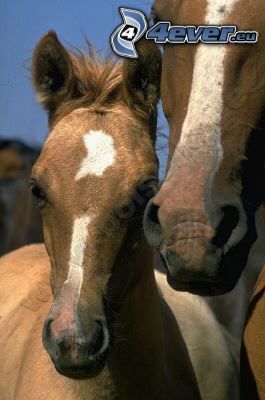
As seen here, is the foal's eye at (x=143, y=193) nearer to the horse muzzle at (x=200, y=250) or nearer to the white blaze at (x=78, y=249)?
the white blaze at (x=78, y=249)

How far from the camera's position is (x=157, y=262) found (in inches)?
195

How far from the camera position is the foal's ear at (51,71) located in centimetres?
315

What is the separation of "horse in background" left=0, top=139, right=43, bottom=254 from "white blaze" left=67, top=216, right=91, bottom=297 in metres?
1.20

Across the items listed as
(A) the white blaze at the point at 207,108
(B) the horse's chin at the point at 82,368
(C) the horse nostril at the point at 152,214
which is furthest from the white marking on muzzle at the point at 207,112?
(B) the horse's chin at the point at 82,368

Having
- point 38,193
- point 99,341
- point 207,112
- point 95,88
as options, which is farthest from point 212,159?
point 95,88

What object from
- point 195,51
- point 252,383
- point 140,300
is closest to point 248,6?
point 195,51

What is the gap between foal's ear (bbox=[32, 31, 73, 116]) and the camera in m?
3.15

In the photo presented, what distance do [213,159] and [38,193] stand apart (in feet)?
3.02

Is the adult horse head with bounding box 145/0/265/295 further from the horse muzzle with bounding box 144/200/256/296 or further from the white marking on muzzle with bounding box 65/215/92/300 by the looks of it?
the white marking on muzzle with bounding box 65/215/92/300

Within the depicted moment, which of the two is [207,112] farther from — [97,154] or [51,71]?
[51,71]

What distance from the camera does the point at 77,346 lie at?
246 cm

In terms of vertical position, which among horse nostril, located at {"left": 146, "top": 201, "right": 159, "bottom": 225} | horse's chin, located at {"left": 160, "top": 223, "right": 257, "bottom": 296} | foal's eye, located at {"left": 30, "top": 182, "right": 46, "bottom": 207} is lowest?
foal's eye, located at {"left": 30, "top": 182, "right": 46, "bottom": 207}

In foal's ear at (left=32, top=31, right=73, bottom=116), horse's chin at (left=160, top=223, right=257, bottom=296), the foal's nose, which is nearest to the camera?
horse's chin at (left=160, top=223, right=257, bottom=296)

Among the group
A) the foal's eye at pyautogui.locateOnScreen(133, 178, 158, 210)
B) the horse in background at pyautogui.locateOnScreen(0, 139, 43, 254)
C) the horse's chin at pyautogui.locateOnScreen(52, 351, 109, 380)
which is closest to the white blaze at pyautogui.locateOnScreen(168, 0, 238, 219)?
the foal's eye at pyautogui.locateOnScreen(133, 178, 158, 210)
